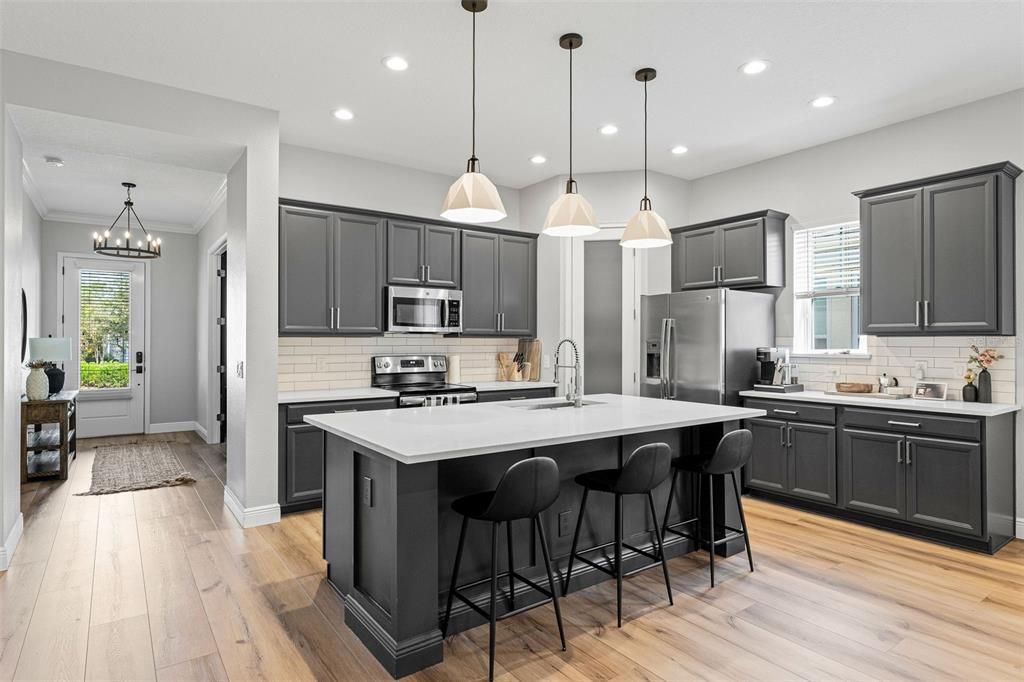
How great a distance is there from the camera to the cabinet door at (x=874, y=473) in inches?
157

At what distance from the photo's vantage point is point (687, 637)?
102 inches

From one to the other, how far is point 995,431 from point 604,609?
9.51 feet

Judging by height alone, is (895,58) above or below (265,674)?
above

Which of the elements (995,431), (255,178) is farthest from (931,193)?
(255,178)

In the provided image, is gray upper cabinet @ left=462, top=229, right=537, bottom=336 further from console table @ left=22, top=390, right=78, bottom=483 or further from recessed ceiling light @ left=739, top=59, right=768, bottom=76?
console table @ left=22, top=390, right=78, bottom=483

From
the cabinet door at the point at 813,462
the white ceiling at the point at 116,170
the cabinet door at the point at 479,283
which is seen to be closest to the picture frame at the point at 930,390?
the cabinet door at the point at 813,462

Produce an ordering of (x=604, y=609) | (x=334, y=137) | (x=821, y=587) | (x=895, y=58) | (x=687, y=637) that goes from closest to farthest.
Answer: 1. (x=687, y=637)
2. (x=604, y=609)
3. (x=821, y=587)
4. (x=895, y=58)
5. (x=334, y=137)

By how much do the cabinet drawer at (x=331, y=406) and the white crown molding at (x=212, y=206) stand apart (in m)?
2.93

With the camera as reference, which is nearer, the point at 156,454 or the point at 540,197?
the point at 540,197

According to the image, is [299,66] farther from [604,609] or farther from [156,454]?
[156,454]

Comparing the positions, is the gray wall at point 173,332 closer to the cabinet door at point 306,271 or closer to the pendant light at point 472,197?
the cabinet door at point 306,271

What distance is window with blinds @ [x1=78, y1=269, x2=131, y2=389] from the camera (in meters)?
7.72

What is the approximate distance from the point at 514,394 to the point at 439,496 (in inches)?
116

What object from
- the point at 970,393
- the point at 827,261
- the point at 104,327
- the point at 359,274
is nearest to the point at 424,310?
the point at 359,274
